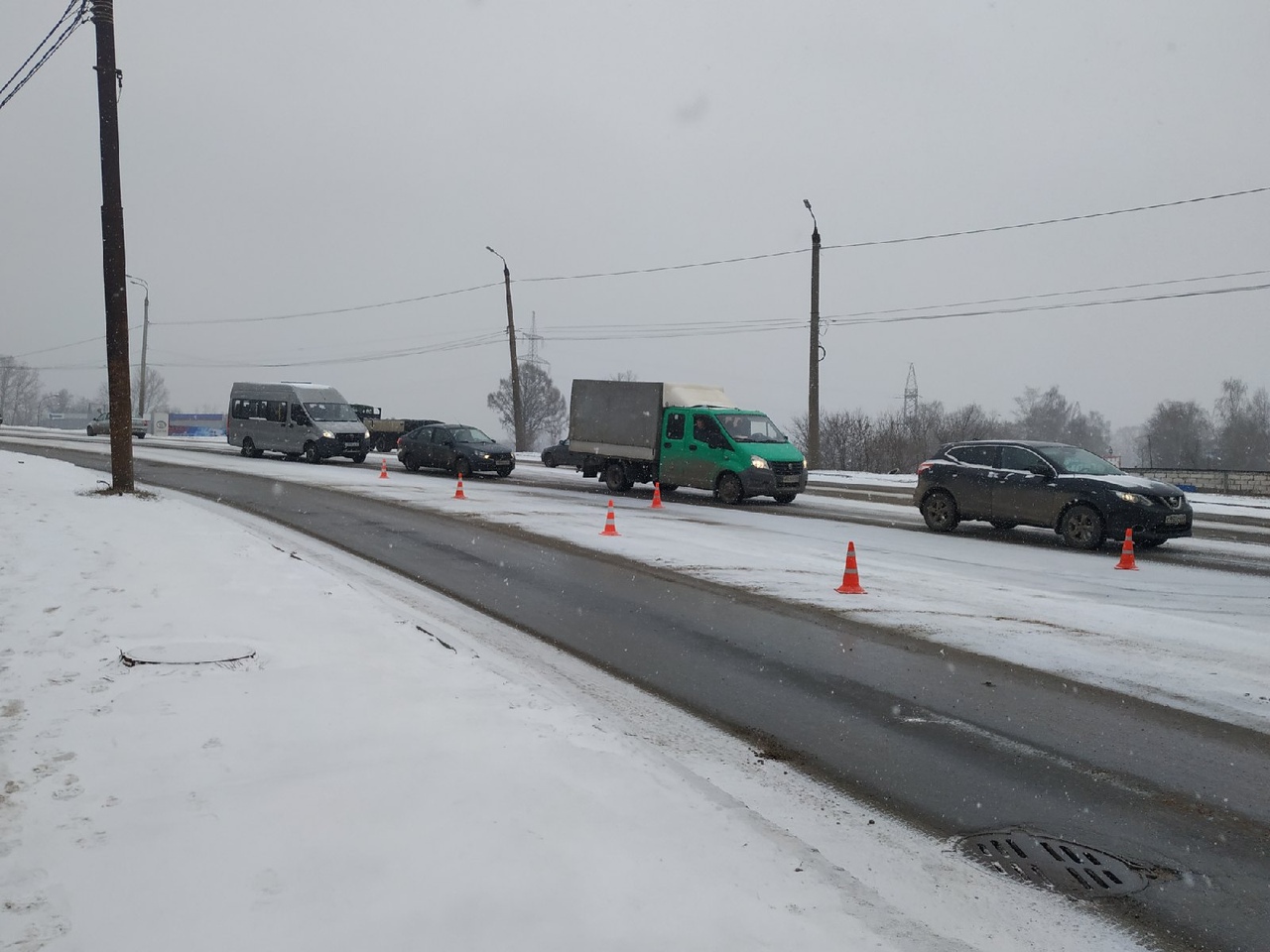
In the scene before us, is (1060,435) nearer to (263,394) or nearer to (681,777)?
(263,394)

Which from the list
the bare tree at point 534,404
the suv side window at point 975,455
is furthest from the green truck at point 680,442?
the bare tree at point 534,404

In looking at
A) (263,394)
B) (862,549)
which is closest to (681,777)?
(862,549)

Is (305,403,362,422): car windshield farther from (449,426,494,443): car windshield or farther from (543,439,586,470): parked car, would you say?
(543,439,586,470): parked car

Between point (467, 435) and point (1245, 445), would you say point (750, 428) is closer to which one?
point (467, 435)

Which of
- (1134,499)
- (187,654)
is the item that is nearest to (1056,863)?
(187,654)

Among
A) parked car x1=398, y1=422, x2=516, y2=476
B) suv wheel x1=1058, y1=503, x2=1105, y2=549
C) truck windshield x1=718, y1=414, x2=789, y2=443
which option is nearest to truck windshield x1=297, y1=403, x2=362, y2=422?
parked car x1=398, y1=422, x2=516, y2=476

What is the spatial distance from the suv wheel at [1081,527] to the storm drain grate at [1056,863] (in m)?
10.9

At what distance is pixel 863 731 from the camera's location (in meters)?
5.70

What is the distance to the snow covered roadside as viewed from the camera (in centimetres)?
315

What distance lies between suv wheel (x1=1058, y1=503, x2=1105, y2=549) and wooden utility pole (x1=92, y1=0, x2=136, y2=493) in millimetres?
14542

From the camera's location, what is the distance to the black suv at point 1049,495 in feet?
45.6

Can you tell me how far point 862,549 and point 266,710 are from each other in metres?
10.0

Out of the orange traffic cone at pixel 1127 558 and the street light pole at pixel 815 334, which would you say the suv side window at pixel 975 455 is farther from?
the street light pole at pixel 815 334

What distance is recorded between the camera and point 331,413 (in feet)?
103
